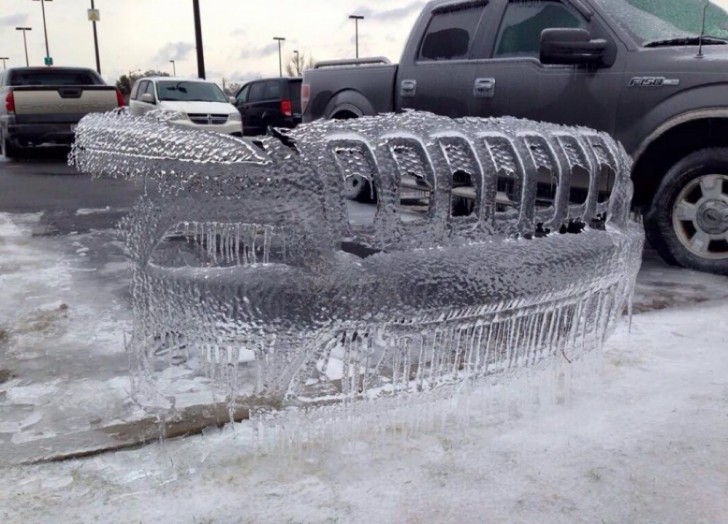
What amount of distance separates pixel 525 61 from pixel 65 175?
809cm

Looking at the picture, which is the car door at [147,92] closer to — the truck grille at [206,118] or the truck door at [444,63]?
the truck grille at [206,118]

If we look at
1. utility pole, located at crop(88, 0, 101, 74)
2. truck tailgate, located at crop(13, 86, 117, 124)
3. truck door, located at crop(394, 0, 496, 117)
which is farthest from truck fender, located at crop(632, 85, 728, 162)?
utility pole, located at crop(88, 0, 101, 74)

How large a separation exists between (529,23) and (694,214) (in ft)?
6.08

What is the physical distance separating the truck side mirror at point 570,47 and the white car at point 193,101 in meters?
9.55

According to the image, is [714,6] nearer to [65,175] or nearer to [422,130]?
[422,130]

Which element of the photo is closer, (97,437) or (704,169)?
(97,437)

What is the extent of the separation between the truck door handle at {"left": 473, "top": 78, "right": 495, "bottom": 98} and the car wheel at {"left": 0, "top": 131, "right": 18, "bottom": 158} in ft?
34.2

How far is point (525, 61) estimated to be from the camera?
4.80 meters

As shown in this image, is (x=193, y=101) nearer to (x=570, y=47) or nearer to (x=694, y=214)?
(x=570, y=47)

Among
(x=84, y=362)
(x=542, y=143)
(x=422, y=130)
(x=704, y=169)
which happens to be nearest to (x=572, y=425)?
(x=542, y=143)

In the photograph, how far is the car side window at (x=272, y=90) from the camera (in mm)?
15755

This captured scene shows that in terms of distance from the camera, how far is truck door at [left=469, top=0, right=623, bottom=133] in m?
4.44

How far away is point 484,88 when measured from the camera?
5000mm

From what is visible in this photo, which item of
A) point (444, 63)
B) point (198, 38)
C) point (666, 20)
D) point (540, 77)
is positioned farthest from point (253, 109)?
point (666, 20)
